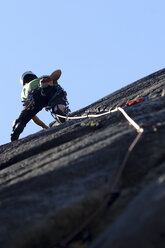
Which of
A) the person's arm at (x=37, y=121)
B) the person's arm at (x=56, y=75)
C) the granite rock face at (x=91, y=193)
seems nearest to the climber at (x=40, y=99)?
the person's arm at (x=56, y=75)

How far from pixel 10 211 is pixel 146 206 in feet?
3.50

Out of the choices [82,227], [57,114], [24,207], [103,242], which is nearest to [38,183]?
[24,207]

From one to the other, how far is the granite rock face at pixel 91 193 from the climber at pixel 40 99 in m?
3.60

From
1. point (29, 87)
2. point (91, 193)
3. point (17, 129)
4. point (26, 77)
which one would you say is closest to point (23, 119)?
point (17, 129)

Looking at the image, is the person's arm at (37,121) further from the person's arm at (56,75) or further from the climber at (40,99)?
the person's arm at (56,75)

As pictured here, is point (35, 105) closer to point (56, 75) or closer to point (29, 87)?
point (29, 87)

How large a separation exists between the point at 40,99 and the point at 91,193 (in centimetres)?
527

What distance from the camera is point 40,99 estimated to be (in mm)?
8500

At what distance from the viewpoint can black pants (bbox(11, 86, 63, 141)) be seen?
8344 millimetres

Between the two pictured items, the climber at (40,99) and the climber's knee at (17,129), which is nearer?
the climber's knee at (17,129)

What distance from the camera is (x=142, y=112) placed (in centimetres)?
524

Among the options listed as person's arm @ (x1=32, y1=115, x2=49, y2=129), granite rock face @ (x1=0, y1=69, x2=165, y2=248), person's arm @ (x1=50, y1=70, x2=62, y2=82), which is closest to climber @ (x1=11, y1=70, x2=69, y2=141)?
person's arm @ (x1=50, y1=70, x2=62, y2=82)

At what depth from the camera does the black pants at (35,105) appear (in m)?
8.34

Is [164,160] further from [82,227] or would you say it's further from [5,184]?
[5,184]
